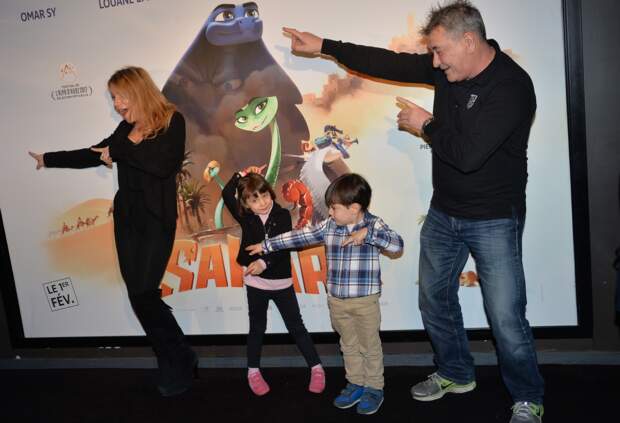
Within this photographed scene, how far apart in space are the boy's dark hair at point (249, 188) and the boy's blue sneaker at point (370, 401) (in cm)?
99

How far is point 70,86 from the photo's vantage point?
3258mm

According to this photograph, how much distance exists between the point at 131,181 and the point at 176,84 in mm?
616

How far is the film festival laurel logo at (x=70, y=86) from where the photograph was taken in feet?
10.6

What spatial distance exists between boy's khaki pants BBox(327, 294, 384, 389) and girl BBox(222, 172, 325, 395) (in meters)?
0.26

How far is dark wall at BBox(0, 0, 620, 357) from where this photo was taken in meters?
2.69

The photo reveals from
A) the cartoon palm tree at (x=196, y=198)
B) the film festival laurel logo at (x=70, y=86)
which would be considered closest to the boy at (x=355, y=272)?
the cartoon palm tree at (x=196, y=198)

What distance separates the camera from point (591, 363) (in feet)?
9.46

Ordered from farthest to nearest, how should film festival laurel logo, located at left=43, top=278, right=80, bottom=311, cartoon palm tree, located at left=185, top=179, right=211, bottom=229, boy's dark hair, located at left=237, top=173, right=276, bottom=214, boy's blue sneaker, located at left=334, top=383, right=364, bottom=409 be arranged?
film festival laurel logo, located at left=43, top=278, right=80, bottom=311
cartoon palm tree, located at left=185, top=179, right=211, bottom=229
boy's dark hair, located at left=237, top=173, right=276, bottom=214
boy's blue sneaker, located at left=334, top=383, right=364, bottom=409

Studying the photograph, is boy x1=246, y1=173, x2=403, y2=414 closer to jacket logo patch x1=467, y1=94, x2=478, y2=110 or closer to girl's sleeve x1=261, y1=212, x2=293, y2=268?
girl's sleeve x1=261, y1=212, x2=293, y2=268

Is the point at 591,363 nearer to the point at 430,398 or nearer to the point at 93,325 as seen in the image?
the point at 430,398

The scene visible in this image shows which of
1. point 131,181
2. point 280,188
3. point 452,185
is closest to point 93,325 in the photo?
point 131,181

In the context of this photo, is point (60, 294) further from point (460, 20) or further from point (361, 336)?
point (460, 20)

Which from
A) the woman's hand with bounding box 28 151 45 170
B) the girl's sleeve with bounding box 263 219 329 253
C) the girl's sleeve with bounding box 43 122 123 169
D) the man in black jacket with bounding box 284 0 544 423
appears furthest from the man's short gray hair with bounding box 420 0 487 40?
the woman's hand with bounding box 28 151 45 170

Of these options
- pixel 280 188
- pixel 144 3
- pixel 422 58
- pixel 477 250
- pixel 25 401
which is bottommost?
pixel 25 401
